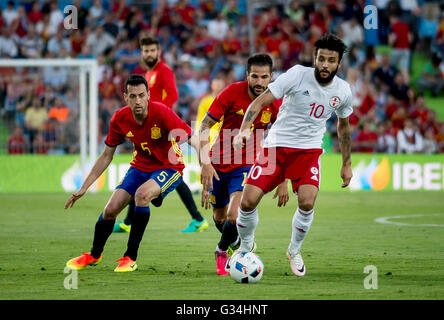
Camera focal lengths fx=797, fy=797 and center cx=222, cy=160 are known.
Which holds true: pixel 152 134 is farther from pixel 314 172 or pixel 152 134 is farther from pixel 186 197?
pixel 186 197

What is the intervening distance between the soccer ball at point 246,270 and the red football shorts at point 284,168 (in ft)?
2.33

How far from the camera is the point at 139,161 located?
27.2 feet

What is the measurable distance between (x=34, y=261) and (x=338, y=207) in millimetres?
8337

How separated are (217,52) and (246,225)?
1483cm

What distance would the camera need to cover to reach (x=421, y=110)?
2133 centimetres

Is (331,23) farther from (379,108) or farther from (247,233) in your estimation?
(247,233)

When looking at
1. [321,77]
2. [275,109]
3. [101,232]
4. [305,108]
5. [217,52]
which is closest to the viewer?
[321,77]

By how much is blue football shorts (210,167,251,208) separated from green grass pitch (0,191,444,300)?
25.8 inches

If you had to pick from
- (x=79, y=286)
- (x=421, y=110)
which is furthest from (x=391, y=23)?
(x=79, y=286)

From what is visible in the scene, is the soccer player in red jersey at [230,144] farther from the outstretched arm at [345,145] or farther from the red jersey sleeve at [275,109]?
the outstretched arm at [345,145]

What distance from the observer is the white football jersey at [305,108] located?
7391mm

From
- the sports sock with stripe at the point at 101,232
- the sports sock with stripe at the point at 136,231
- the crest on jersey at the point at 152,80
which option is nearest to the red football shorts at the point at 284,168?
the sports sock with stripe at the point at 136,231

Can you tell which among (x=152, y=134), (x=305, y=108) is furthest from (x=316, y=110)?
(x=152, y=134)

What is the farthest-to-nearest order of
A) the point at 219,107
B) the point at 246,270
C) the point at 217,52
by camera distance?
the point at 217,52 < the point at 219,107 < the point at 246,270
